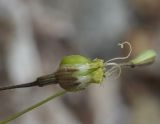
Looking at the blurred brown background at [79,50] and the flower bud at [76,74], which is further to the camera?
the blurred brown background at [79,50]

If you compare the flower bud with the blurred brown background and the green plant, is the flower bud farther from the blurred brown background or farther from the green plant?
the blurred brown background

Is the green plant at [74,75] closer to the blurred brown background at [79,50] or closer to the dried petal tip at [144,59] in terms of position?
the dried petal tip at [144,59]

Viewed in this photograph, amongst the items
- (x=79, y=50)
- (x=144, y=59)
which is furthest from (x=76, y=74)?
(x=79, y=50)

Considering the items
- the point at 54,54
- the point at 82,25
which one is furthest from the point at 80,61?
the point at 82,25

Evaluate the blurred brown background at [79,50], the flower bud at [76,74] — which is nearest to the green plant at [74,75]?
the flower bud at [76,74]

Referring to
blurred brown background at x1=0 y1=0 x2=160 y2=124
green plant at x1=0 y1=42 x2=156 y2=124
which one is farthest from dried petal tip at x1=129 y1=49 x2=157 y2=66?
blurred brown background at x1=0 y1=0 x2=160 y2=124
